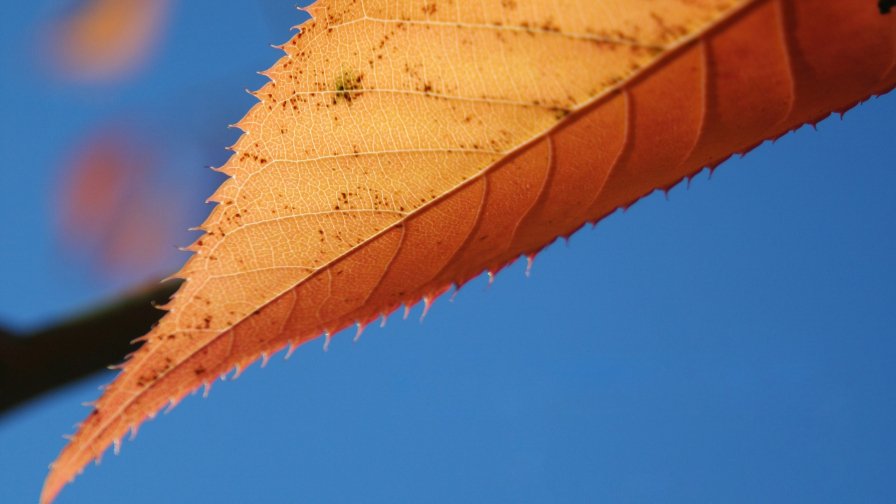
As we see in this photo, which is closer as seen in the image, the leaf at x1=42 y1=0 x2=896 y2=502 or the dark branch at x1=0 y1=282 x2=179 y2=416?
the leaf at x1=42 y1=0 x2=896 y2=502

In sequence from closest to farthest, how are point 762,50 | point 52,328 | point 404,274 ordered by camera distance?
point 762,50, point 404,274, point 52,328

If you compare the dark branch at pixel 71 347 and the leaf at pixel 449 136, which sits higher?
the dark branch at pixel 71 347

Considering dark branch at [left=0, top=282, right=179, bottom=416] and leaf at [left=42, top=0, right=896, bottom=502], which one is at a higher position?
dark branch at [left=0, top=282, right=179, bottom=416]

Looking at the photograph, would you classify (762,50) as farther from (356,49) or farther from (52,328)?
(52,328)

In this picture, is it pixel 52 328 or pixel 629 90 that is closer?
pixel 629 90

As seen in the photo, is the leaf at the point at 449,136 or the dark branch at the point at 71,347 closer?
the leaf at the point at 449,136

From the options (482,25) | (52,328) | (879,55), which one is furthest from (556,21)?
(52,328)

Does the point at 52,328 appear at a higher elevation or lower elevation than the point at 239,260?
higher
